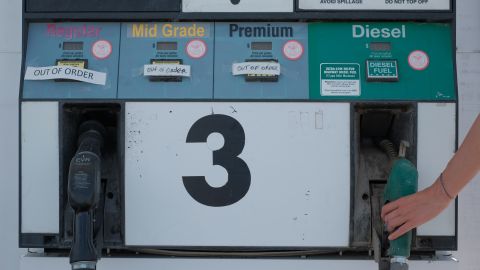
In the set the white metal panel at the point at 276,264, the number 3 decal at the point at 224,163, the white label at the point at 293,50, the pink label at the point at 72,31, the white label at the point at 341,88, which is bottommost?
the white metal panel at the point at 276,264

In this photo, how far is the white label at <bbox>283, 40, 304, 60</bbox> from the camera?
2758 mm

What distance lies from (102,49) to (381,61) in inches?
44.2

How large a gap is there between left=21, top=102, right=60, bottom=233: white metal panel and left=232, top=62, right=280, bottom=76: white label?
Answer: 78 cm

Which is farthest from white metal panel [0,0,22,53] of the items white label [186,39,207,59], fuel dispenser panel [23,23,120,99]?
white label [186,39,207,59]

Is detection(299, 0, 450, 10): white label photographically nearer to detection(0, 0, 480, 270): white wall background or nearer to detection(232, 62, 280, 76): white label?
detection(232, 62, 280, 76): white label

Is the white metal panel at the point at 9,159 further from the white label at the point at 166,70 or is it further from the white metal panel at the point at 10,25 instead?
the white label at the point at 166,70

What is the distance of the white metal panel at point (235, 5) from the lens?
275 cm

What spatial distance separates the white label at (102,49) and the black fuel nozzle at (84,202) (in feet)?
1.41

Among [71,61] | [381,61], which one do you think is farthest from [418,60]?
[71,61]

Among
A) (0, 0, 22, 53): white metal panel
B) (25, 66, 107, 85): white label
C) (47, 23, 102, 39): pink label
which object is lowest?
(25, 66, 107, 85): white label

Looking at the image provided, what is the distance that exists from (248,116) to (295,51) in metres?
0.33

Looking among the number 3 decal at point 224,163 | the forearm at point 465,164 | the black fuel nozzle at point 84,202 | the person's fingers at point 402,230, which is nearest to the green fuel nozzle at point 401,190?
the person's fingers at point 402,230

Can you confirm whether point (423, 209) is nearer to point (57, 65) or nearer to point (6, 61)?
point (57, 65)

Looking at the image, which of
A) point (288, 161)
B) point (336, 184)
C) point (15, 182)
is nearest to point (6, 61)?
point (15, 182)
